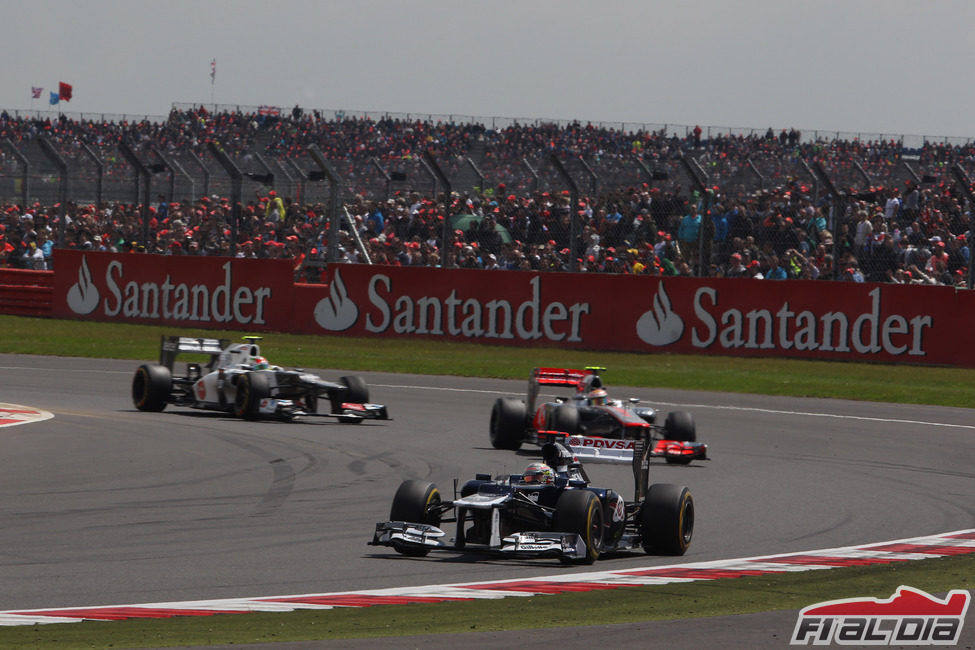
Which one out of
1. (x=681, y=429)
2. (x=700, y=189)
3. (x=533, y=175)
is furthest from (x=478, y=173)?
(x=681, y=429)

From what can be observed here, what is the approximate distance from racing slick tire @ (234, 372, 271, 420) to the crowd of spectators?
10.1 meters

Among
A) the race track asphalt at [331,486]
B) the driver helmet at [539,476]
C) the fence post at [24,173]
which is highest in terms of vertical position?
the fence post at [24,173]

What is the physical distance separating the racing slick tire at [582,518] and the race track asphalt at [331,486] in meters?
0.19

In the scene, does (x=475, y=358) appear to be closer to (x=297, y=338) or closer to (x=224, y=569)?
(x=297, y=338)

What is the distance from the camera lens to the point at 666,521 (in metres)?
9.43

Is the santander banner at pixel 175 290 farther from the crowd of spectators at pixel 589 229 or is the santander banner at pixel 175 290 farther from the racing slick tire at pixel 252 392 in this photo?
the racing slick tire at pixel 252 392

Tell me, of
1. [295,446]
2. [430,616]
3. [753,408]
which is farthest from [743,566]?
[753,408]

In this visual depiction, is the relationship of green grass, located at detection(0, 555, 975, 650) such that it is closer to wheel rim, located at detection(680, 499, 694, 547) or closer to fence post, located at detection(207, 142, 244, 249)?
wheel rim, located at detection(680, 499, 694, 547)

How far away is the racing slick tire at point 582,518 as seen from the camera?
29.8ft

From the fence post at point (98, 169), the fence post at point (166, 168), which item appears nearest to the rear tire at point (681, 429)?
the fence post at point (166, 168)

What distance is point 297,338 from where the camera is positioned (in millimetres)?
27500

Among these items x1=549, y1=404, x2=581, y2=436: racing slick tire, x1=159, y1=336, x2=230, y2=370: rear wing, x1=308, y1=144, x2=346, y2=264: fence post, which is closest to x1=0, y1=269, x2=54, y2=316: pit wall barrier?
x1=308, y1=144, x2=346, y2=264: fence post

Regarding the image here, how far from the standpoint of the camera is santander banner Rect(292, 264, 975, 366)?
943 inches

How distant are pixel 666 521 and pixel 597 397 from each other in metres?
5.55
